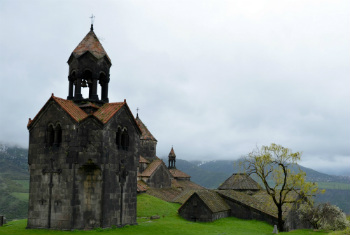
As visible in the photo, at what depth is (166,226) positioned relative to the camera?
1051 inches

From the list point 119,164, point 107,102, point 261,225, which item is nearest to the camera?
point 119,164

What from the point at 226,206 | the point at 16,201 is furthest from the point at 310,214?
the point at 16,201

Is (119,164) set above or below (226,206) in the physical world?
above

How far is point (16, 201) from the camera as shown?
10181 centimetres

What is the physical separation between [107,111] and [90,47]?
575 cm

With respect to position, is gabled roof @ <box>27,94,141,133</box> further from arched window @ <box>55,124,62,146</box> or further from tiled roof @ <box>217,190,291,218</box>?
tiled roof @ <box>217,190,291,218</box>

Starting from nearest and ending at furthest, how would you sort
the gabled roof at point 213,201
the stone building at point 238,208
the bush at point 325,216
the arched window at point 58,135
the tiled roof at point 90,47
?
the arched window at point 58,135 < the tiled roof at point 90,47 < the bush at point 325,216 < the stone building at point 238,208 < the gabled roof at point 213,201

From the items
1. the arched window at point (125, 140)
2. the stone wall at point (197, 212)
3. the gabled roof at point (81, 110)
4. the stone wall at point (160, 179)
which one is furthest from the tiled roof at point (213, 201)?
the stone wall at point (160, 179)

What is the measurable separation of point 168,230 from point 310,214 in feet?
48.4

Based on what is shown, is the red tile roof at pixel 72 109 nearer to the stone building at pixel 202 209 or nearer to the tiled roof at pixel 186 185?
the stone building at pixel 202 209

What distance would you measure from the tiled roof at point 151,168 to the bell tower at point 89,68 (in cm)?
2701

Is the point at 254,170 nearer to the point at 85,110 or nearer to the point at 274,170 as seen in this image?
the point at 274,170

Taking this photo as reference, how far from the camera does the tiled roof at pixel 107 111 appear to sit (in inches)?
960

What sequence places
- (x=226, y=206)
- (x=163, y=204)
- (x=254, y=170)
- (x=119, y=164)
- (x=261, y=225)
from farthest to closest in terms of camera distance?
(x=163, y=204) < (x=226, y=206) < (x=261, y=225) < (x=254, y=170) < (x=119, y=164)
